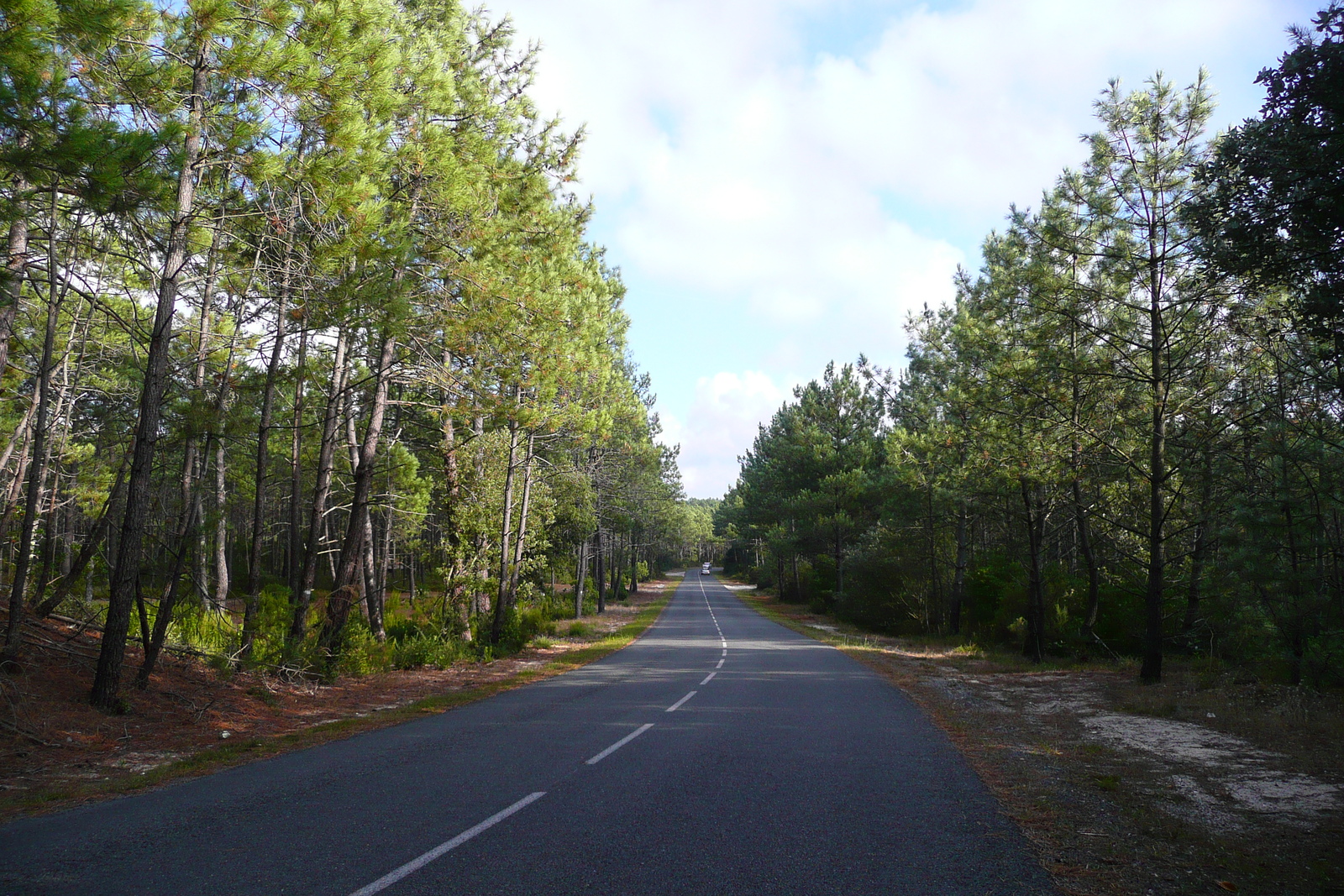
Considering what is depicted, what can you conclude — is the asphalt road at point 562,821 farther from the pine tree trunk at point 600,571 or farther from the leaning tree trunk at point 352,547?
the pine tree trunk at point 600,571

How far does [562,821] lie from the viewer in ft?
19.1

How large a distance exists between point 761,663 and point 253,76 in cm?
1591

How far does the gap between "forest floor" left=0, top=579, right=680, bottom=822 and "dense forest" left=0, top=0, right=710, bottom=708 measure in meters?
0.49

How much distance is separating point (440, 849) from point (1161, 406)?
613 inches

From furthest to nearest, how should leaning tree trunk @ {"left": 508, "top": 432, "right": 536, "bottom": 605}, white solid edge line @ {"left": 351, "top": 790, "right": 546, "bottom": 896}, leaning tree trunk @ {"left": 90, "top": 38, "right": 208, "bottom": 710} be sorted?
leaning tree trunk @ {"left": 508, "top": 432, "right": 536, "bottom": 605}, leaning tree trunk @ {"left": 90, "top": 38, "right": 208, "bottom": 710}, white solid edge line @ {"left": 351, "top": 790, "right": 546, "bottom": 896}

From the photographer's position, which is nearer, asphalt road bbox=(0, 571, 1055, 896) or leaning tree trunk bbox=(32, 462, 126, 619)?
asphalt road bbox=(0, 571, 1055, 896)

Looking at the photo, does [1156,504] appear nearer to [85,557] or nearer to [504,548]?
[504,548]

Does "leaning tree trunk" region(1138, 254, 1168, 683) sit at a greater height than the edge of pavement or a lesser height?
greater

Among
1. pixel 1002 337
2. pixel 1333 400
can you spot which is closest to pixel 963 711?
pixel 1333 400

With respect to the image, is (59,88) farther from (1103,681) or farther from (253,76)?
(1103,681)

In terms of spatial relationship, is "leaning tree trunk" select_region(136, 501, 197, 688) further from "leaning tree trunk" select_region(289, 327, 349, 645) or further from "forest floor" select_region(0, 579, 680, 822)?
"leaning tree trunk" select_region(289, 327, 349, 645)

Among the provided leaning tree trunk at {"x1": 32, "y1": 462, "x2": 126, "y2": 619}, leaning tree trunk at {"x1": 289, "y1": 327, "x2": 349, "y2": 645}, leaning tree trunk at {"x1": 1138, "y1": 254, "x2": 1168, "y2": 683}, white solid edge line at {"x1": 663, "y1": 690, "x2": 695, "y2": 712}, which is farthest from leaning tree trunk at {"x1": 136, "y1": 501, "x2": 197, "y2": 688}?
leaning tree trunk at {"x1": 1138, "y1": 254, "x2": 1168, "y2": 683}

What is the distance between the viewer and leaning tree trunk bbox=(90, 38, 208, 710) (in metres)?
9.49

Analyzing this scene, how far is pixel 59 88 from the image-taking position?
7.59 m
